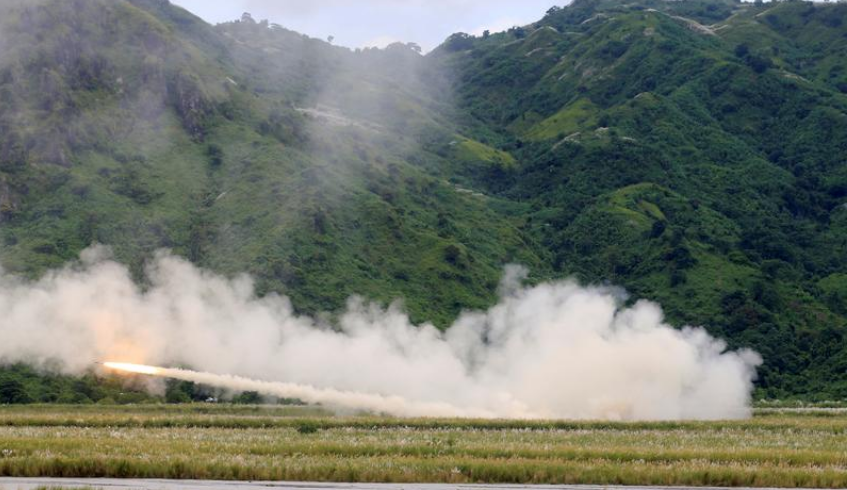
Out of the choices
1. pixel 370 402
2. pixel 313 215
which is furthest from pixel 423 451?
pixel 313 215

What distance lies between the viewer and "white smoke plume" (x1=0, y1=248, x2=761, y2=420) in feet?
269

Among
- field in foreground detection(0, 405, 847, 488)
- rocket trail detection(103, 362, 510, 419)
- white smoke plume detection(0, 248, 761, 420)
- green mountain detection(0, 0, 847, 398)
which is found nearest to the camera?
field in foreground detection(0, 405, 847, 488)

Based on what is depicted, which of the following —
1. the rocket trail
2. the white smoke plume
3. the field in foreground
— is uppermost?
the white smoke plume

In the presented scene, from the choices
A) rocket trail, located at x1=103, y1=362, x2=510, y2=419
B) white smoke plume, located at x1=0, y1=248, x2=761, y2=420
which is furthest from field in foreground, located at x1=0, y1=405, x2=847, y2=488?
white smoke plume, located at x1=0, y1=248, x2=761, y2=420

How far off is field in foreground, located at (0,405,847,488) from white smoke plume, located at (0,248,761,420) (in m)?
13.0

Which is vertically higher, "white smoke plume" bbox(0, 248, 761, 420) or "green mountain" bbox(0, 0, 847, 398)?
"green mountain" bbox(0, 0, 847, 398)

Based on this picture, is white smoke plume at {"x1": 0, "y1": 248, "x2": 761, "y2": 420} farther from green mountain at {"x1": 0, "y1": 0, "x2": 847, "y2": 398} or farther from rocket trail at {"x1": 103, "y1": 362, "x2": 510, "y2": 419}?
green mountain at {"x1": 0, "y1": 0, "x2": 847, "y2": 398}

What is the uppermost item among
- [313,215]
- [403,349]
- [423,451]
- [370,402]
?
[313,215]

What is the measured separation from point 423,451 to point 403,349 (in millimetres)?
52283

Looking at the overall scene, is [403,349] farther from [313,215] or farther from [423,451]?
[313,215]

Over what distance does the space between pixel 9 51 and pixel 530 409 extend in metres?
114

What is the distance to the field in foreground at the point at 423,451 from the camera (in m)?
40.0

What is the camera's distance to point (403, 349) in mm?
99500

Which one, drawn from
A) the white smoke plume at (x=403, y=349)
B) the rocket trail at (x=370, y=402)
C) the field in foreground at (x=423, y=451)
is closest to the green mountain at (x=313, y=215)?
the white smoke plume at (x=403, y=349)
